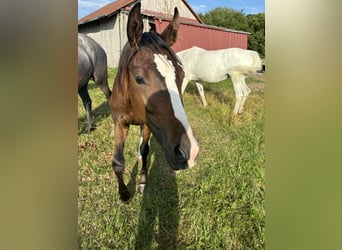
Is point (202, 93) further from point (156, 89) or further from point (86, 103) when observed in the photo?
point (86, 103)

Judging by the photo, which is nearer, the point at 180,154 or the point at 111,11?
the point at 180,154

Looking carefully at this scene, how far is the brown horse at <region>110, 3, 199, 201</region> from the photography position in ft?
2.82

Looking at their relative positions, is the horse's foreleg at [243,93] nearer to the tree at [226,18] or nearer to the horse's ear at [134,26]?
the tree at [226,18]

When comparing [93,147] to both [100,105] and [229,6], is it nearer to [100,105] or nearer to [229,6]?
[100,105]

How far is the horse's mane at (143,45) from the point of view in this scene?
3.09ft

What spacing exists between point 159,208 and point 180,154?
0.39 meters

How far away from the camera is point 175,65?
0.92 m

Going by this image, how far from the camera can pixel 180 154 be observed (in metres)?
0.85

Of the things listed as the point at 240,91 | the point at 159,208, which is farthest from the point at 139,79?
the point at 159,208

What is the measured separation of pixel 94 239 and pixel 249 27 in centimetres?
101

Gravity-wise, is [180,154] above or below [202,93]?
below

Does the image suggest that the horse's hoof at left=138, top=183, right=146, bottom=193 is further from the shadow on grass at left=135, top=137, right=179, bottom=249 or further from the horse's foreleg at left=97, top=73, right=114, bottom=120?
the horse's foreleg at left=97, top=73, right=114, bottom=120
